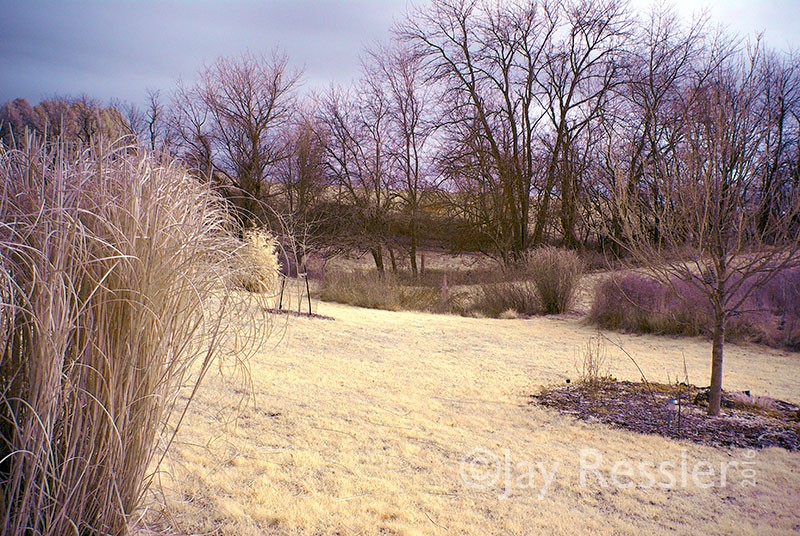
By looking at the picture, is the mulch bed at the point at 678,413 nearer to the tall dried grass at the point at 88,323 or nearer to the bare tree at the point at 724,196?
the bare tree at the point at 724,196

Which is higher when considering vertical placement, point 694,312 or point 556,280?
point 556,280

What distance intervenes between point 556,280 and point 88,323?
13.2 m

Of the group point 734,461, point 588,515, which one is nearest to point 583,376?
point 734,461

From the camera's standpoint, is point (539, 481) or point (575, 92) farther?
point (575, 92)

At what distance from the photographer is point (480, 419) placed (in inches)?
201

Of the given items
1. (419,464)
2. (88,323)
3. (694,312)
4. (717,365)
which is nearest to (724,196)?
(717,365)

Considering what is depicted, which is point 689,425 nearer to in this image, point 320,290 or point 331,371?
point 331,371

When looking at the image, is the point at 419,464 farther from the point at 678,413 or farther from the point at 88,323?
the point at 678,413

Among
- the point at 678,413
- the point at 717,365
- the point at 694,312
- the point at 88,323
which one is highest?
the point at 694,312

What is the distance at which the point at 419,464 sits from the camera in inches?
150

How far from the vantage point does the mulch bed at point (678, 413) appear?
15.5 ft

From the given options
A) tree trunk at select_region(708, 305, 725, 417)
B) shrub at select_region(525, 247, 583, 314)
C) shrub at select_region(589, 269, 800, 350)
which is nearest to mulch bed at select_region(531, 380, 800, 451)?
tree trunk at select_region(708, 305, 725, 417)

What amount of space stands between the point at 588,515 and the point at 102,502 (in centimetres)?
246

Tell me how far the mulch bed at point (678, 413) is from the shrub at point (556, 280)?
7735 mm
